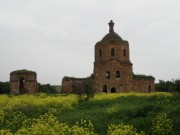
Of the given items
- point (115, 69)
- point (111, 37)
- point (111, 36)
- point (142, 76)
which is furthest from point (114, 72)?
point (111, 36)

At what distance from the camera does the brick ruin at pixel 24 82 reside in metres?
43.4

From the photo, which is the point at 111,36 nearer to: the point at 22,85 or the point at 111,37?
the point at 111,37

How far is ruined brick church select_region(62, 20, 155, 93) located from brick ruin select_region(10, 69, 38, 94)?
3.78m

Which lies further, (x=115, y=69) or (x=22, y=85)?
(x=22, y=85)

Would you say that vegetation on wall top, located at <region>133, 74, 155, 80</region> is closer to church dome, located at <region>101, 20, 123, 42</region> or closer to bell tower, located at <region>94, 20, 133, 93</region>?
bell tower, located at <region>94, 20, 133, 93</region>

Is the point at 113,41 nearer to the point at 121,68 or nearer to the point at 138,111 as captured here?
the point at 121,68

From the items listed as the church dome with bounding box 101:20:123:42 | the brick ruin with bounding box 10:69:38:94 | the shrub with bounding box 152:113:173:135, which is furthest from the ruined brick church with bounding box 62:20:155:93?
the shrub with bounding box 152:113:173:135

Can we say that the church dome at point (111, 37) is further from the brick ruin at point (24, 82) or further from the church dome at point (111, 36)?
the brick ruin at point (24, 82)

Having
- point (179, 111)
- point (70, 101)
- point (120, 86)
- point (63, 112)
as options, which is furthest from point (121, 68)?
point (179, 111)

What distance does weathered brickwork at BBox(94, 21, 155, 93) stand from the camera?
4234cm

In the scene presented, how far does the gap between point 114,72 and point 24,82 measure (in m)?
10.9

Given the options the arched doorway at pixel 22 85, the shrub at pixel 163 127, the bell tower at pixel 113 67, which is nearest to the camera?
the shrub at pixel 163 127

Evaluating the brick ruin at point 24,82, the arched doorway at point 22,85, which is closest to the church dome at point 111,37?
the brick ruin at point 24,82

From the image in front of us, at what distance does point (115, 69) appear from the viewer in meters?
42.6
